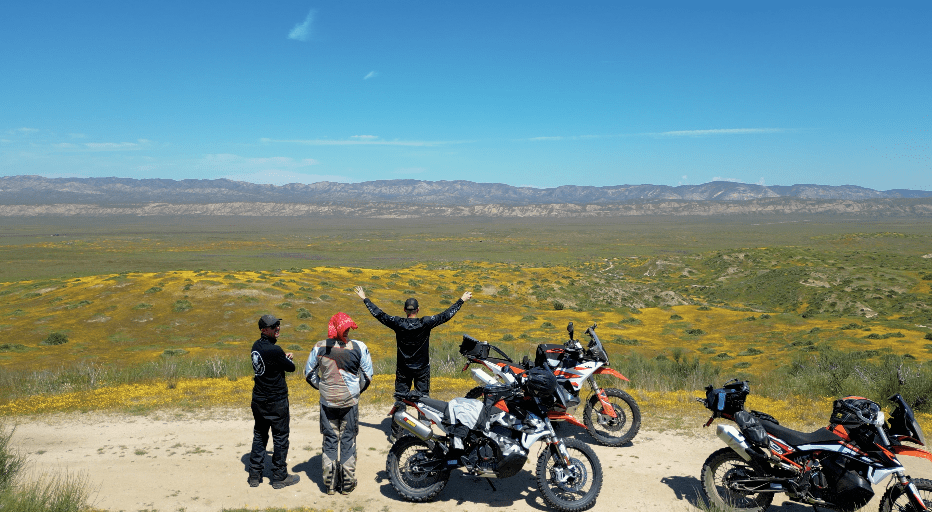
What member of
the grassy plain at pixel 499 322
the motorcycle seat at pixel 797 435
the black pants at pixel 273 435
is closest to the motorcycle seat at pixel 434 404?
the black pants at pixel 273 435

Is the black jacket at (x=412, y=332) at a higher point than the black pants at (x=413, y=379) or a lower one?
higher

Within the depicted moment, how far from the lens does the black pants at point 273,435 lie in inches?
262

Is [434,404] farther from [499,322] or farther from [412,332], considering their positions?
[499,322]

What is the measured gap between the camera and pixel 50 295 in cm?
3173

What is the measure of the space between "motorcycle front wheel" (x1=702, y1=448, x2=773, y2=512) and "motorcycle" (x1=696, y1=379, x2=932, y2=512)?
0.01 meters

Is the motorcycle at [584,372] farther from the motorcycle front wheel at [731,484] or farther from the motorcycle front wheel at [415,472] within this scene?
the motorcycle front wheel at [731,484]

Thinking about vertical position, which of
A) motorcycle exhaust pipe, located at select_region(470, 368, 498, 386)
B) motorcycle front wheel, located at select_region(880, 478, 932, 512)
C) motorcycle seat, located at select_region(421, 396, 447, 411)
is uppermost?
motorcycle seat, located at select_region(421, 396, 447, 411)

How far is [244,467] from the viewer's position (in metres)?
7.30

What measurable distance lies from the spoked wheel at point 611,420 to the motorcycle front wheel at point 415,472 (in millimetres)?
2811

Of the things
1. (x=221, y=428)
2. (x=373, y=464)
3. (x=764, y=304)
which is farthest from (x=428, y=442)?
(x=764, y=304)

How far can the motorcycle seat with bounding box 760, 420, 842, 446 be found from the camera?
5445mm

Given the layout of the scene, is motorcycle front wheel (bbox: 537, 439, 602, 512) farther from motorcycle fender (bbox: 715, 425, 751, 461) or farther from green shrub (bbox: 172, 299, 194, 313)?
green shrub (bbox: 172, 299, 194, 313)

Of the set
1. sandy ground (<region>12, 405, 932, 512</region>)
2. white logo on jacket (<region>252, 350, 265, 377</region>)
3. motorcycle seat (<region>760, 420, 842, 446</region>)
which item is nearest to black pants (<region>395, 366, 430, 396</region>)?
sandy ground (<region>12, 405, 932, 512</region>)

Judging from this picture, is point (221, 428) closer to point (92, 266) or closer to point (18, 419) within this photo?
point (18, 419)
